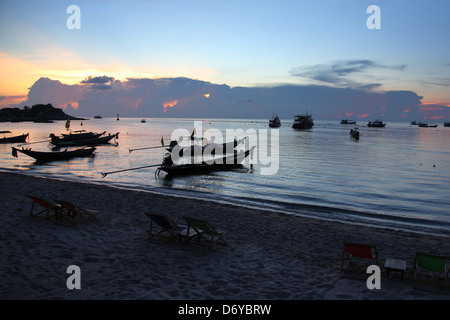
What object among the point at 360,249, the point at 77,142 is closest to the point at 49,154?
the point at 77,142

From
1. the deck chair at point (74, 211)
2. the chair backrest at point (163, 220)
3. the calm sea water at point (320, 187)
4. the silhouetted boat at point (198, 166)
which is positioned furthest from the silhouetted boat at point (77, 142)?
the chair backrest at point (163, 220)

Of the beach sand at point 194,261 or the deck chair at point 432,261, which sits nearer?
the beach sand at point 194,261

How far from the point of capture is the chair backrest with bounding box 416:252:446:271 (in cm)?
633

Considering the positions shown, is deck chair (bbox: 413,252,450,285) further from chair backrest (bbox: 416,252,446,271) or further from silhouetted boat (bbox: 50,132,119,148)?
silhouetted boat (bbox: 50,132,119,148)

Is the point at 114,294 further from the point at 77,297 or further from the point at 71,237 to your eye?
the point at 71,237

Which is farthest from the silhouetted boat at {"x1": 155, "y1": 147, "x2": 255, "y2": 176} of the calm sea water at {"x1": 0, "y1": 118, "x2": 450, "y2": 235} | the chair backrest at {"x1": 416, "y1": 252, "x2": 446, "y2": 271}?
the chair backrest at {"x1": 416, "y1": 252, "x2": 446, "y2": 271}

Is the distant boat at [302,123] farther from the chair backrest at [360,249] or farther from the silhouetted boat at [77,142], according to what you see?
the chair backrest at [360,249]

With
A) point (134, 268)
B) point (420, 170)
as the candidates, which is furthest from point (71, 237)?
point (420, 170)

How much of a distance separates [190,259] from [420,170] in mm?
34622

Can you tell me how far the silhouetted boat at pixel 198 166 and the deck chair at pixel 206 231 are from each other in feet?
57.8

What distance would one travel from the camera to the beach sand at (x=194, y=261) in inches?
237

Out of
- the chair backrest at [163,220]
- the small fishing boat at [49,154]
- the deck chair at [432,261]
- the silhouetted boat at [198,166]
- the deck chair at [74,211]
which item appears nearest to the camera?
the deck chair at [432,261]

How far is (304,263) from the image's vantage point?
820 cm

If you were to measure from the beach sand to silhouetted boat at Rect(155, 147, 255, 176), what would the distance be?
13.7 metres
